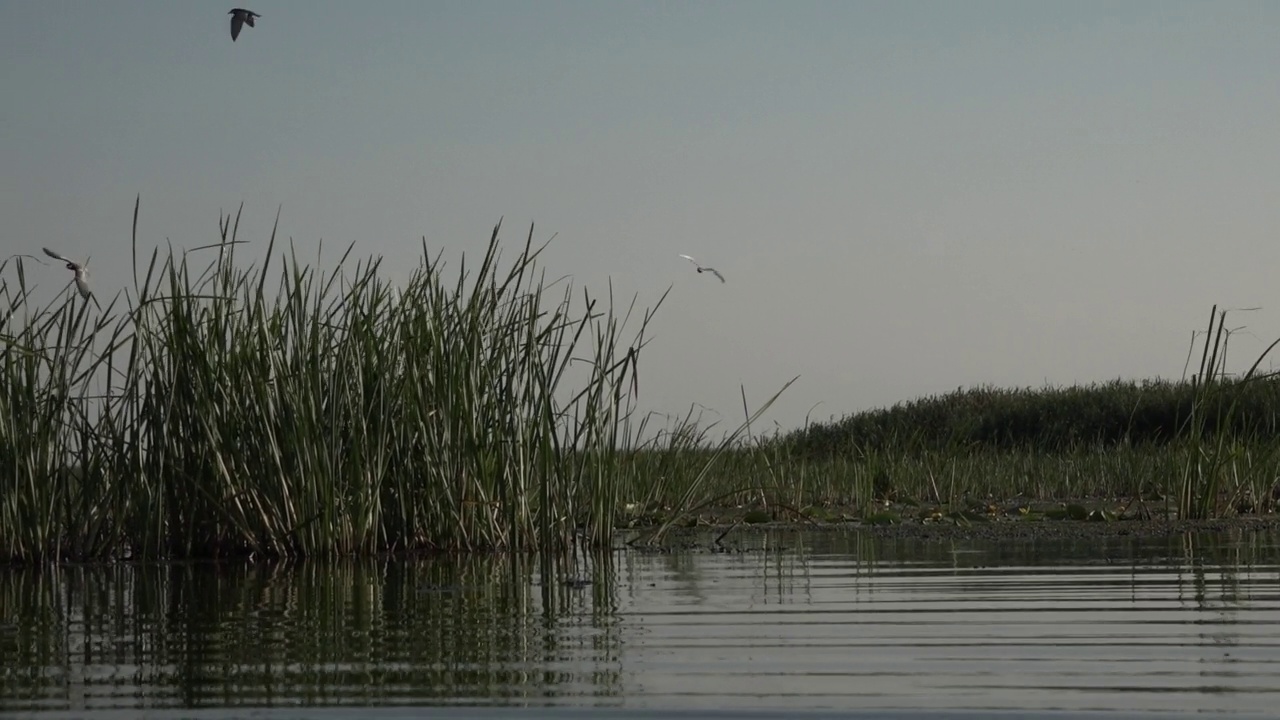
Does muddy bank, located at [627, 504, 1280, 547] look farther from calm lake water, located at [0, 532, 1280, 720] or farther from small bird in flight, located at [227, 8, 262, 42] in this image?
small bird in flight, located at [227, 8, 262, 42]

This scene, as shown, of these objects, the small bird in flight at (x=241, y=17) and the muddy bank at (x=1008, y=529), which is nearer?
the small bird in flight at (x=241, y=17)

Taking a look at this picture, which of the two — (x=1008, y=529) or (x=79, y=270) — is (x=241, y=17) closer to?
(x=79, y=270)

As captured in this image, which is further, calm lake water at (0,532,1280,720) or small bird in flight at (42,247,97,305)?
small bird in flight at (42,247,97,305)

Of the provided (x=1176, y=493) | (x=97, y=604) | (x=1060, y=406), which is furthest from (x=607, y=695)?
(x=1060, y=406)

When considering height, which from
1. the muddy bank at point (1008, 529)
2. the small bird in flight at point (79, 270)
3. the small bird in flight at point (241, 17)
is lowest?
the muddy bank at point (1008, 529)

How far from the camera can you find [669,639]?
11.3 ft

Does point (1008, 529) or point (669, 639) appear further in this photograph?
point (1008, 529)

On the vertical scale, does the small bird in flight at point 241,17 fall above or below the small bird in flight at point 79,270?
above

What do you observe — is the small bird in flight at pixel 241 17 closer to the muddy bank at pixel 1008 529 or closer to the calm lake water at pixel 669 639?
the calm lake water at pixel 669 639

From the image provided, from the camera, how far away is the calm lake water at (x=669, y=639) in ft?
8.55

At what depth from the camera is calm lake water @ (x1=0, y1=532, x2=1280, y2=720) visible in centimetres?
261

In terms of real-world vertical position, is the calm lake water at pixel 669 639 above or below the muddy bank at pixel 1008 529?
below

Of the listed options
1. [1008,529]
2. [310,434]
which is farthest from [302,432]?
[1008,529]

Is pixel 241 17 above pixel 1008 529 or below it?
above
